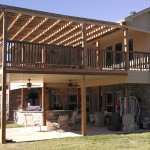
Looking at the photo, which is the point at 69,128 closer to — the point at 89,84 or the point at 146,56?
the point at 89,84

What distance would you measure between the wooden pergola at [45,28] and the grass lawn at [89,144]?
96 centimetres

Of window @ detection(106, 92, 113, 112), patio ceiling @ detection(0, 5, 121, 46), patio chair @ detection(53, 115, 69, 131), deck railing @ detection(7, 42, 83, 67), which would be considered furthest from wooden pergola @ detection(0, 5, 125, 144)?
window @ detection(106, 92, 113, 112)

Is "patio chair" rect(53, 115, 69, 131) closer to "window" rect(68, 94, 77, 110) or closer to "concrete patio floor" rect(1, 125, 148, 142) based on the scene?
"concrete patio floor" rect(1, 125, 148, 142)

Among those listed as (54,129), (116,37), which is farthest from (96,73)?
(116,37)

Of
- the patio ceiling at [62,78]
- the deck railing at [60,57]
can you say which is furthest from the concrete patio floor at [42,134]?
the deck railing at [60,57]

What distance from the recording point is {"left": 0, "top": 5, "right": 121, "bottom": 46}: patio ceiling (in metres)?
10.8

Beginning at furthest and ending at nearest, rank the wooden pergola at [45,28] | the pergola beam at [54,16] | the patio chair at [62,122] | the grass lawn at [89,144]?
the patio chair at [62,122] < the pergola beam at [54,16] < the wooden pergola at [45,28] < the grass lawn at [89,144]

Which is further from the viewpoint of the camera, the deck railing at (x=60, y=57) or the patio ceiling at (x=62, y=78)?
the patio ceiling at (x=62, y=78)

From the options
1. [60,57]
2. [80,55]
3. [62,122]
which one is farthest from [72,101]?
[60,57]

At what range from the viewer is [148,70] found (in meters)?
14.0

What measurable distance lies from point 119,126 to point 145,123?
4.80ft

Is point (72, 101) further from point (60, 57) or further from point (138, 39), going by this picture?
point (60, 57)

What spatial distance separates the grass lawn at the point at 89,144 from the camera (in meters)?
8.88

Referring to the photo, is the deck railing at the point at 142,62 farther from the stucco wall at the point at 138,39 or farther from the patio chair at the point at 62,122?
the patio chair at the point at 62,122
